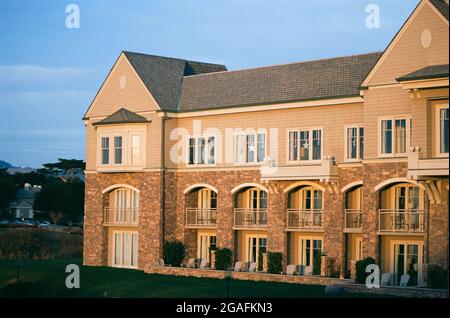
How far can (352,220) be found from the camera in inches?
1779

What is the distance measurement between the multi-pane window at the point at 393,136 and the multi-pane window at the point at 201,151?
11.6 metres

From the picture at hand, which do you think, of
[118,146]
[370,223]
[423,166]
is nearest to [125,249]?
[118,146]

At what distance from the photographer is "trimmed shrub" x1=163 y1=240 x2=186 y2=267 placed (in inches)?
2015

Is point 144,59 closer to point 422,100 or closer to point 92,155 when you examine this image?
point 92,155

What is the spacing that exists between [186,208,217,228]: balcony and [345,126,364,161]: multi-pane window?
9.18 metres

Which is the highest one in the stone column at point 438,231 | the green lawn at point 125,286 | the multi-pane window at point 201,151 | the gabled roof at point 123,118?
the gabled roof at point 123,118

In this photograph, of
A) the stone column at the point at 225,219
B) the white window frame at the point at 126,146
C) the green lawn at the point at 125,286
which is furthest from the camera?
the white window frame at the point at 126,146

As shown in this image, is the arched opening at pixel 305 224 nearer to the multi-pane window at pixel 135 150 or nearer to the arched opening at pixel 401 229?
the arched opening at pixel 401 229

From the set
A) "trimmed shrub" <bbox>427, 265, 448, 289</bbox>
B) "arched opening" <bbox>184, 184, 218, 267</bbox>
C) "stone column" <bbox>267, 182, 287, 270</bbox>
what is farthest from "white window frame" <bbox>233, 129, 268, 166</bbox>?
"trimmed shrub" <bbox>427, 265, 448, 289</bbox>

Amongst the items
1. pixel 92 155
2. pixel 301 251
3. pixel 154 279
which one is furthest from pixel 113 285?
pixel 92 155

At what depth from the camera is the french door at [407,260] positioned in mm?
41875

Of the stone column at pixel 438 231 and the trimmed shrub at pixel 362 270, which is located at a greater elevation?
the stone column at pixel 438 231

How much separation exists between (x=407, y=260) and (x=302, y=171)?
6.58 m

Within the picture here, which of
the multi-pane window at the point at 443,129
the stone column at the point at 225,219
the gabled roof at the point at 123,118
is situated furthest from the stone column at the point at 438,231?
the gabled roof at the point at 123,118
